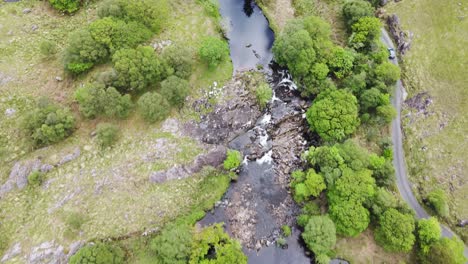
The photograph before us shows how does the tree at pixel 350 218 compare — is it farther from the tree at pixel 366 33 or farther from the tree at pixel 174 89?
the tree at pixel 366 33

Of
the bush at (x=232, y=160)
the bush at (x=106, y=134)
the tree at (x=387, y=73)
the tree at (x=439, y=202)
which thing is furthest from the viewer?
the tree at (x=387, y=73)

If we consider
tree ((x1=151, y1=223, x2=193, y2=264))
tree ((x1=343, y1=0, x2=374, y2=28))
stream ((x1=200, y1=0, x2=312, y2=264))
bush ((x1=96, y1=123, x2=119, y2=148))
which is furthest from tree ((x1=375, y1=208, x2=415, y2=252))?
bush ((x1=96, y1=123, x2=119, y2=148))

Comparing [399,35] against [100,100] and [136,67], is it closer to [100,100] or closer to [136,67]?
[136,67]

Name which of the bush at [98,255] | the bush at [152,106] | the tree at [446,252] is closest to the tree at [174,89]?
the bush at [152,106]

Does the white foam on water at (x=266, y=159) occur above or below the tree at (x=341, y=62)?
below

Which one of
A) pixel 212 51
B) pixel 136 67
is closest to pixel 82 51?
pixel 136 67
